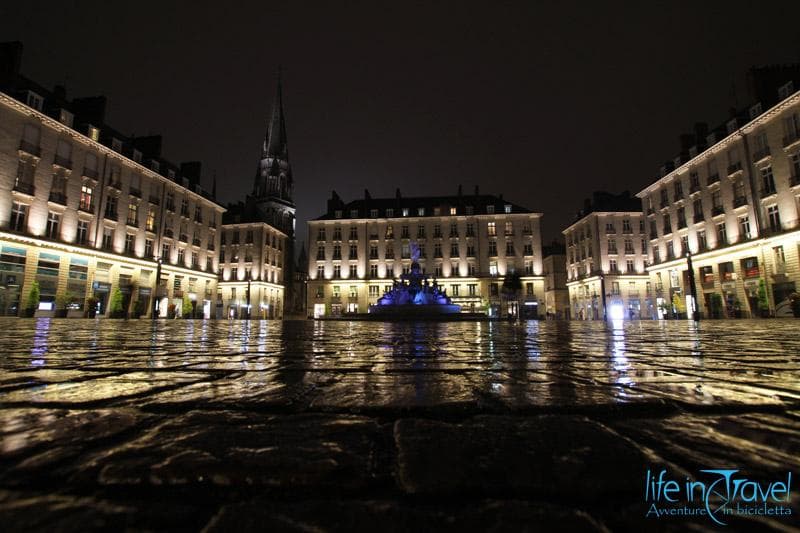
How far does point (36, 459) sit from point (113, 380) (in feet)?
4.73

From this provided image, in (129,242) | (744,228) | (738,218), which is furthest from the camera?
(129,242)

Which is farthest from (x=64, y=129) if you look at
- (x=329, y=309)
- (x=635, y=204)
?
(x=635, y=204)

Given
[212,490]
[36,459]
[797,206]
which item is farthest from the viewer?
[797,206]

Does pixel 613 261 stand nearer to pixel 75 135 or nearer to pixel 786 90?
pixel 786 90

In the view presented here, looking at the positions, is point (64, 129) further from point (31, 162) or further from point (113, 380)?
point (113, 380)

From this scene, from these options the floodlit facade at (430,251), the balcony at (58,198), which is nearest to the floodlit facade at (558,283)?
the floodlit facade at (430,251)

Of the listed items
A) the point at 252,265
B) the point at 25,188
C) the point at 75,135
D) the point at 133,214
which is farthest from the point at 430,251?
the point at 25,188

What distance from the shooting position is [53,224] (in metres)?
28.8

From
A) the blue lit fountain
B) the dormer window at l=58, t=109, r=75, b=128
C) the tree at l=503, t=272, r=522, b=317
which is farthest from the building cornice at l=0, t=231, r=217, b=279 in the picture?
the tree at l=503, t=272, r=522, b=317

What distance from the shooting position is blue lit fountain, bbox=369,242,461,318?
21703 millimetres

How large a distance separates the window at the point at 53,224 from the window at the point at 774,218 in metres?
50.0

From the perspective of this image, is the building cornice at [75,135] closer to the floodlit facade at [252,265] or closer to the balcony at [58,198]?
the balcony at [58,198]

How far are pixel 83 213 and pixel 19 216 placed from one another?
4773mm

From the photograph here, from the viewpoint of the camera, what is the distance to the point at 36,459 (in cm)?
88
